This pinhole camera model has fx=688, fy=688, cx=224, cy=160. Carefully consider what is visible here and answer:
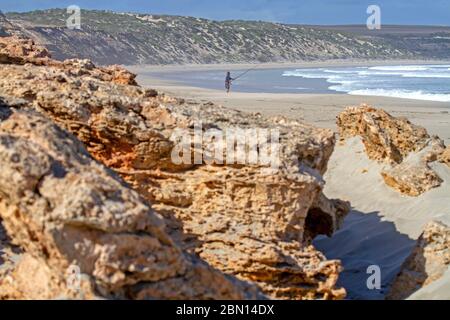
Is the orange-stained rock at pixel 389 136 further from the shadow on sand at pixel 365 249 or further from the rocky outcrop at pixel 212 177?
the rocky outcrop at pixel 212 177

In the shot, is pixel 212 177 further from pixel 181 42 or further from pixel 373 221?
pixel 181 42

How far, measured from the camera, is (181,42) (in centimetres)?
8138

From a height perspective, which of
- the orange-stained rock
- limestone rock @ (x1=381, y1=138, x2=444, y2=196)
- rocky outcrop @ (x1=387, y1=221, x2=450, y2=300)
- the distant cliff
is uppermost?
the distant cliff

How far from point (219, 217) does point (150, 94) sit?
1514 millimetres

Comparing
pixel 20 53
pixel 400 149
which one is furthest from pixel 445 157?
pixel 20 53

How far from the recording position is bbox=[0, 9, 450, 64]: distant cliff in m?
66.6

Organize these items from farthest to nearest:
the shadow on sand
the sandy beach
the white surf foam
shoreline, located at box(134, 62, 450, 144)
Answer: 1. the white surf foam
2. shoreline, located at box(134, 62, 450, 144)
3. the sandy beach
4. the shadow on sand

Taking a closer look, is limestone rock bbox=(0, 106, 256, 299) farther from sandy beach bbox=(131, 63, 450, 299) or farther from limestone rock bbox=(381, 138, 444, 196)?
limestone rock bbox=(381, 138, 444, 196)

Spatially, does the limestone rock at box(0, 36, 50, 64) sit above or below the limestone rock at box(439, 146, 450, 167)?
above

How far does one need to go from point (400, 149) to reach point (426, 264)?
12.6 feet

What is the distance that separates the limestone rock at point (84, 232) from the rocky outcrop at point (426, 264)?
7.26 feet

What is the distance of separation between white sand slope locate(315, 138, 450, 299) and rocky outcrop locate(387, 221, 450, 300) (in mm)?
277

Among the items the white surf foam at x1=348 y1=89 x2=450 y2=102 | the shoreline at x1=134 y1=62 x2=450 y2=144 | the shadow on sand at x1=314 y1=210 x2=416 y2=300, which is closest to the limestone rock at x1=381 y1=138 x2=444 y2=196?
the shadow on sand at x1=314 y1=210 x2=416 y2=300
